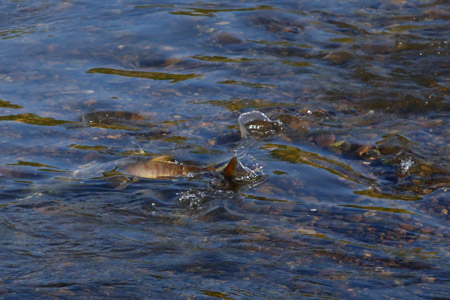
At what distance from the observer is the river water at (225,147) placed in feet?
12.9

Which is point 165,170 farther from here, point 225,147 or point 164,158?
point 225,147

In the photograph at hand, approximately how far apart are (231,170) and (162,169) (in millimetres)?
597

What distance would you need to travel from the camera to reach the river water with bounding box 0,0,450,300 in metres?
3.94

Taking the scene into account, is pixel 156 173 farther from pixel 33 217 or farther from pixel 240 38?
pixel 240 38

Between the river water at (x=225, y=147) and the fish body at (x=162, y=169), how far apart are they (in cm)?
10

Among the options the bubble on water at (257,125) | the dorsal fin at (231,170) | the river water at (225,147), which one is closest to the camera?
the river water at (225,147)

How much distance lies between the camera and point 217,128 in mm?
6320

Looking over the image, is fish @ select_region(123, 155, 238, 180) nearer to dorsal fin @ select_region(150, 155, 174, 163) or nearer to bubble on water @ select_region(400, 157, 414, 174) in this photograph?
dorsal fin @ select_region(150, 155, 174, 163)

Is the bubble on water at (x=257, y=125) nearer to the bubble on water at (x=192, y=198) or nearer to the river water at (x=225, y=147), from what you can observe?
the river water at (x=225, y=147)

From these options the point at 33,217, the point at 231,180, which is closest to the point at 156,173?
the point at 231,180

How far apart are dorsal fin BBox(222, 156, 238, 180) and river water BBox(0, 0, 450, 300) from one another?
0.08 meters

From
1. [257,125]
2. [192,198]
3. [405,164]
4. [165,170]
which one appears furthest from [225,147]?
[405,164]

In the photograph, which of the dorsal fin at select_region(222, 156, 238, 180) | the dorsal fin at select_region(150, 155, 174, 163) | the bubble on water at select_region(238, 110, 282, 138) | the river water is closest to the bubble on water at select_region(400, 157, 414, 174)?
the river water

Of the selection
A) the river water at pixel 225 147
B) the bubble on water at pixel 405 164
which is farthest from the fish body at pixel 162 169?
the bubble on water at pixel 405 164
